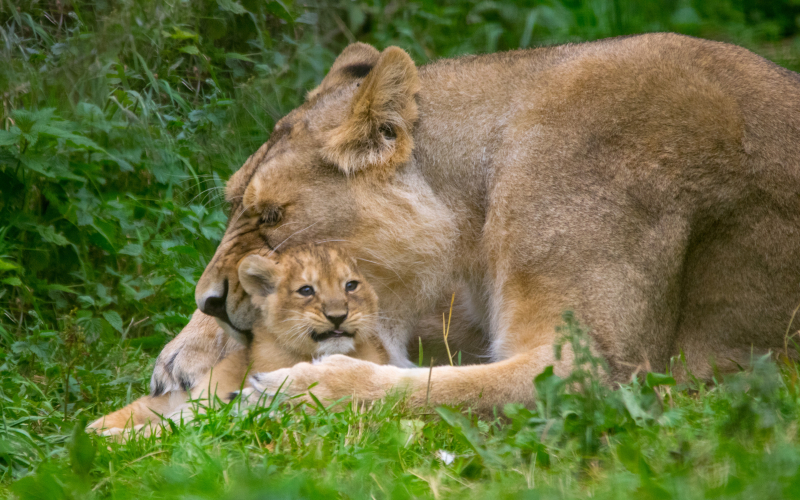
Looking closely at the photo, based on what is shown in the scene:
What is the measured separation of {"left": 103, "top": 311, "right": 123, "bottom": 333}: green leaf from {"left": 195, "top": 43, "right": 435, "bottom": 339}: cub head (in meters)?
1.18

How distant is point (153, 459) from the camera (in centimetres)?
277

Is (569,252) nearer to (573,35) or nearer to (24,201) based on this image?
(24,201)

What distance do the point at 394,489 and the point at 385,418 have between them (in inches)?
29.8

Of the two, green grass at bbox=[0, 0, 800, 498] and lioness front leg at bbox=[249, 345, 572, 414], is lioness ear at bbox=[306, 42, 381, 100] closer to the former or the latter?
green grass at bbox=[0, 0, 800, 498]

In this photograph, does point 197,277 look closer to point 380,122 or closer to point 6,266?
point 6,266

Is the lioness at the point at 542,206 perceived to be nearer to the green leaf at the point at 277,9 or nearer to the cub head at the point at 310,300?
the cub head at the point at 310,300

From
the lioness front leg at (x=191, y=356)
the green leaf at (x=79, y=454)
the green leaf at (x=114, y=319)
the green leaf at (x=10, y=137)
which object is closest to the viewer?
the green leaf at (x=79, y=454)

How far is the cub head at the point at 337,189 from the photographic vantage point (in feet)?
12.2

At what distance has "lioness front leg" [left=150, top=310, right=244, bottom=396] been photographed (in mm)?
3988

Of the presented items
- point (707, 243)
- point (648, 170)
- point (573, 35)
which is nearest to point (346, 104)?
point (648, 170)

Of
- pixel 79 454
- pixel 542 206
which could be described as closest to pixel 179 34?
pixel 542 206

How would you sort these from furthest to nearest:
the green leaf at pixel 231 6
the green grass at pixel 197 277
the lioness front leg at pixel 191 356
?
the green leaf at pixel 231 6, the lioness front leg at pixel 191 356, the green grass at pixel 197 277

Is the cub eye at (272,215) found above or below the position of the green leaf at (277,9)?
below

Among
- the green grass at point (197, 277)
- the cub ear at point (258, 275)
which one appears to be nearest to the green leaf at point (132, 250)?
the green grass at point (197, 277)
